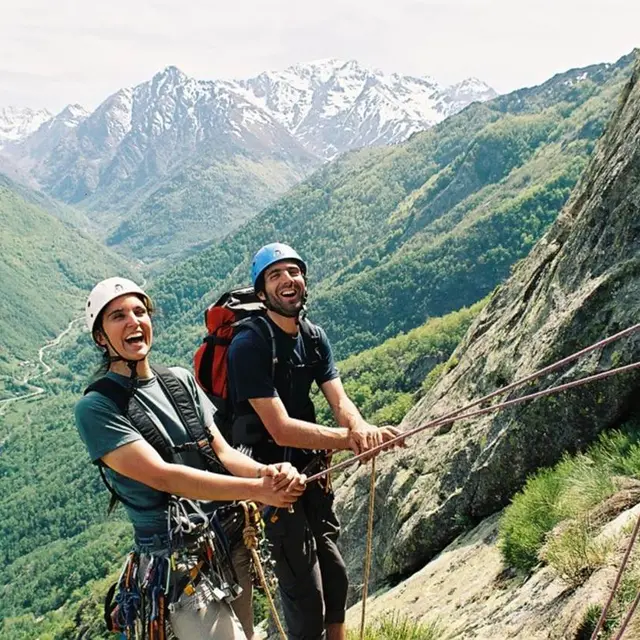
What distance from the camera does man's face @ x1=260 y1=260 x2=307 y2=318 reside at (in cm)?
528

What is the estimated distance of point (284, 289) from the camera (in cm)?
528

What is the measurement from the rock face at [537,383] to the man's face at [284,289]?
328 centimetres

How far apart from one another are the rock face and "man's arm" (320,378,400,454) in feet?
8.29

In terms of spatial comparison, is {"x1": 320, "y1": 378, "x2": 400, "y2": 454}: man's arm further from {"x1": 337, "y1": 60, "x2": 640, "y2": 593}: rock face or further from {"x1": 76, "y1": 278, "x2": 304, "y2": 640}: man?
{"x1": 337, "y1": 60, "x2": 640, "y2": 593}: rock face

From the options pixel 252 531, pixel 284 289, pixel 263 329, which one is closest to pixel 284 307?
pixel 284 289

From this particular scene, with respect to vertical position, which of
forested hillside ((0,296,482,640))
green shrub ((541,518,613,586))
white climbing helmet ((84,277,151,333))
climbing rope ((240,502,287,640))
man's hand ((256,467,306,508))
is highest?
white climbing helmet ((84,277,151,333))

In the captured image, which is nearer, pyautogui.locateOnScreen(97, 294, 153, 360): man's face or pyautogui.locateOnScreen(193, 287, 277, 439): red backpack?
pyautogui.locateOnScreen(97, 294, 153, 360): man's face

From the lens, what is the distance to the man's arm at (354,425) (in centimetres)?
527

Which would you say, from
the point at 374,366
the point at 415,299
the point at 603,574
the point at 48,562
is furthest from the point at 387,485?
the point at 415,299

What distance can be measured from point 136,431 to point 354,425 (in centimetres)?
203

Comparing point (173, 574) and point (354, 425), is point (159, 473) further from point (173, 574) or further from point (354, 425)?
point (354, 425)

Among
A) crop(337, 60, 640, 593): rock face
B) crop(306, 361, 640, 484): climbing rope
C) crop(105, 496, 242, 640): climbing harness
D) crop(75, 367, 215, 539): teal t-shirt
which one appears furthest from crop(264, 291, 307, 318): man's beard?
crop(337, 60, 640, 593): rock face

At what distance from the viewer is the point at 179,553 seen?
161 inches

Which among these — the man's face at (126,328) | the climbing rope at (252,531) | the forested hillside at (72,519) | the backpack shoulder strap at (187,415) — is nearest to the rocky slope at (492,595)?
the climbing rope at (252,531)
